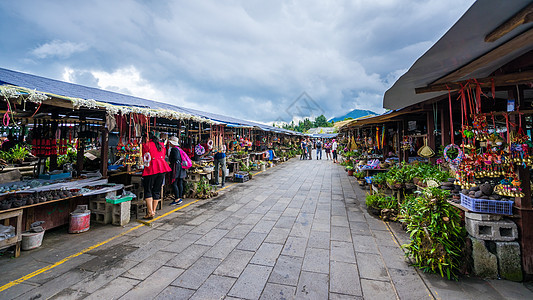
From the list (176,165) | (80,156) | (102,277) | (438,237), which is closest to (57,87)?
(80,156)

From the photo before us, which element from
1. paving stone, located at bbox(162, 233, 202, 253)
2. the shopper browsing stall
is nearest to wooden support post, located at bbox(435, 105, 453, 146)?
paving stone, located at bbox(162, 233, 202, 253)

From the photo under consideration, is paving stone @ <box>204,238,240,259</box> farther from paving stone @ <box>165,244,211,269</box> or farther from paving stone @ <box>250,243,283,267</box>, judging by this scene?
paving stone @ <box>250,243,283,267</box>

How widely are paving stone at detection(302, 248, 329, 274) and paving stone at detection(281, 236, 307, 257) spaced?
100 mm

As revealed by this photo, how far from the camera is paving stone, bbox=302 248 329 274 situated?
2797 millimetres

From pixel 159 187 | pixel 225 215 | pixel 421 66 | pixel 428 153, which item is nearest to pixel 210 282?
pixel 225 215

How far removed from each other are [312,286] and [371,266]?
915mm

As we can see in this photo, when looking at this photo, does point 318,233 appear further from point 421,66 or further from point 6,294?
point 6,294

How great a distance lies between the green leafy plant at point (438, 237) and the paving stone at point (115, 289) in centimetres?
337

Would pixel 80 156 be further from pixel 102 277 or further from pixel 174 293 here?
pixel 174 293

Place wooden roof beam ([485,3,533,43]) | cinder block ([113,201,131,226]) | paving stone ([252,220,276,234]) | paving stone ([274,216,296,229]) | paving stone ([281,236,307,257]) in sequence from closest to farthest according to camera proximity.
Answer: wooden roof beam ([485,3,533,43]) → paving stone ([281,236,307,257]) → paving stone ([252,220,276,234]) → cinder block ([113,201,131,226]) → paving stone ([274,216,296,229])

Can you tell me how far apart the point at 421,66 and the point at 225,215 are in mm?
4239

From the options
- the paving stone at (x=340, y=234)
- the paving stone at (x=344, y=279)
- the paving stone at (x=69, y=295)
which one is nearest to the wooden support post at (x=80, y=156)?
the paving stone at (x=69, y=295)

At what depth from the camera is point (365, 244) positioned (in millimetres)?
3465

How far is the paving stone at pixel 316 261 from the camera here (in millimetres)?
2797
